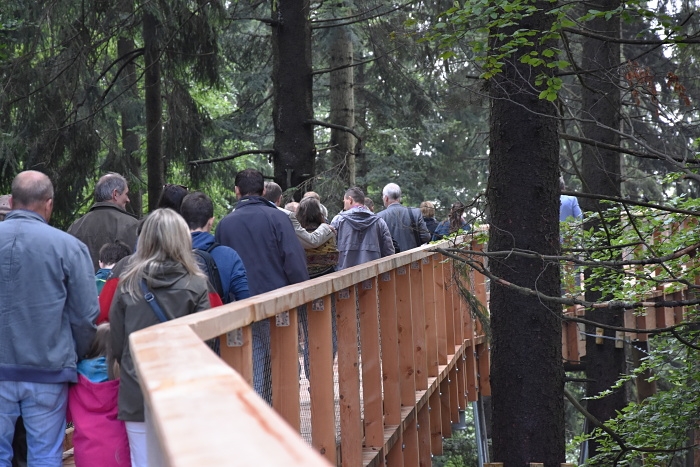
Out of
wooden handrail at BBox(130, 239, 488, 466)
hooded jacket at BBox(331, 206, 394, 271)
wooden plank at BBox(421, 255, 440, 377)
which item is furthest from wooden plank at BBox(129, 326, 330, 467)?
hooded jacket at BBox(331, 206, 394, 271)

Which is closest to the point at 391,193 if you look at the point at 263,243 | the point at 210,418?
the point at 263,243

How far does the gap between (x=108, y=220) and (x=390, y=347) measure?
7.09 ft

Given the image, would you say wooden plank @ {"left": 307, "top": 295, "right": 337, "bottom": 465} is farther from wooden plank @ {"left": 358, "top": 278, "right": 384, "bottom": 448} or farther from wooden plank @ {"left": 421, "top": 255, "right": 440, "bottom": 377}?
wooden plank @ {"left": 421, "top": 255, "right": 440, "bottom": 377}

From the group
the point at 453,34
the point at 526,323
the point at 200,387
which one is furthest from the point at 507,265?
the point at 200,387

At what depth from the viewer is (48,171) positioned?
12.8m

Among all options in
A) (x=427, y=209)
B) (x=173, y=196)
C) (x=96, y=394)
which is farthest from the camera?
(x=427, y=209)

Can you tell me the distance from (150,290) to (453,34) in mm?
2577

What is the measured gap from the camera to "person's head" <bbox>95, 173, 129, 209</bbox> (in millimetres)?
6762

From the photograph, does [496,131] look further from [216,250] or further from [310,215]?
[310,215]

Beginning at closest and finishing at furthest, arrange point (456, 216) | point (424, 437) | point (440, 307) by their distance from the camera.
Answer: point (456, 216), point (424, 437), point (440, 307)

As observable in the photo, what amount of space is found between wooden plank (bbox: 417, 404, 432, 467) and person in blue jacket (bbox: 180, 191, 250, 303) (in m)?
2.29

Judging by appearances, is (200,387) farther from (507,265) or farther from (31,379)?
(507,265)

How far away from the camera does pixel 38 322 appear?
16.1 feet

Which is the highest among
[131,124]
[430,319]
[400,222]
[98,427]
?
[131,124]
